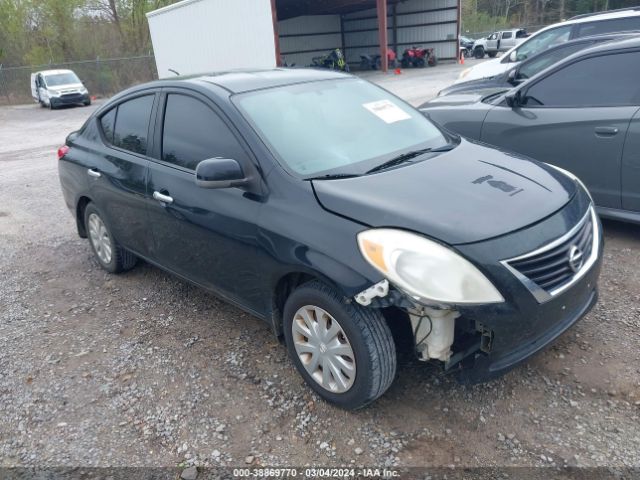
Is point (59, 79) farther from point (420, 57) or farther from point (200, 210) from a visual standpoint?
point (200, 210)

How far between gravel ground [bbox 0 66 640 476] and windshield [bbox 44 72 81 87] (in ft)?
73.4

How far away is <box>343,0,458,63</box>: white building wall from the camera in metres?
30.2

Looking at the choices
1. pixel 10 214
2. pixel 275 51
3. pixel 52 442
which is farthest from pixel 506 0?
pixel 52 442

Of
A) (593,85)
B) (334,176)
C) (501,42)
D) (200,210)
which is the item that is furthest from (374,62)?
(334,176)

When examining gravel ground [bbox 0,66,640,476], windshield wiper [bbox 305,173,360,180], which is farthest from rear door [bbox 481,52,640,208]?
windshield wiper [bbox 305,173,360,180]

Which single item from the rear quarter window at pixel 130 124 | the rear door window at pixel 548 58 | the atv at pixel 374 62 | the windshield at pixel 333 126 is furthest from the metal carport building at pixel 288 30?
the windshield at pixel 333 126

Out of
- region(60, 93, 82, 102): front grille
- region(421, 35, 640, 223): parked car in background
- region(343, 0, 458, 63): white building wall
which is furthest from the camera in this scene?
region(343, 0, 458, 63): white building wall

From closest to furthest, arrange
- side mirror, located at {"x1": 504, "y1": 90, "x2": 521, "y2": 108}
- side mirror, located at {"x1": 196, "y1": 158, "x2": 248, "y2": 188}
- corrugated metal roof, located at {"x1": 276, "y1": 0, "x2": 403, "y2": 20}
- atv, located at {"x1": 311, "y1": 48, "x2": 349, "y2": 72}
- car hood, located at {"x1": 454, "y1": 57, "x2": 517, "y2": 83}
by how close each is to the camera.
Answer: side mirror, located at {"x1": 196, "y1": 158, "x2": 248, "y2": 188} → side mirror, located at {"x1": 504, "y1": 90, "x2": 521, "y2": 108} → car hood, located at {"x1": 454, "y1": 57, "x2": 517, "y2": 83} → atv, located at {"x1": 311, "y1": 48, "x2": 349, "y2": 72} → corrugated metal roof, located at {"x1": 276, "y1": 0, "x2": 403, "y2": 20}

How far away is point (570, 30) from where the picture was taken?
9016mm

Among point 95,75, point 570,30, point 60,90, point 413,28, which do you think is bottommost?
point 60,90

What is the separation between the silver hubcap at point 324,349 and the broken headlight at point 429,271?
0.42 m

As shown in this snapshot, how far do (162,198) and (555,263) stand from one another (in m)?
2.41

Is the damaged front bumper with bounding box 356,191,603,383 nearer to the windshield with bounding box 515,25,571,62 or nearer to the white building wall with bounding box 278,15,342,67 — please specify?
the windshield with bounding box 515,25,571,62

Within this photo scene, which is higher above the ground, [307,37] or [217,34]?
[217,34]
